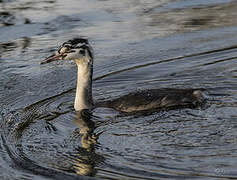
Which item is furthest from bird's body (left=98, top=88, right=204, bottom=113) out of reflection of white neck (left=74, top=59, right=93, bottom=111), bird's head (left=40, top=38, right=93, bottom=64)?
bird's head (left=40, top=38, right=93, bottom=64)

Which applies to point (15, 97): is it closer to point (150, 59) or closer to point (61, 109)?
point (61, 109)

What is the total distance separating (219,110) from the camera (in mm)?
9344

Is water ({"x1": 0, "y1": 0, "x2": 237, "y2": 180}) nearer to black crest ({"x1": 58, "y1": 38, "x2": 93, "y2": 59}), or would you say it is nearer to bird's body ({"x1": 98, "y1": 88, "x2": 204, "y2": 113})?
bird's body ({"x1": 98, "y1": 88, "x2": 204, "y2": 113})

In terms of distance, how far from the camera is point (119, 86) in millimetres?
10953

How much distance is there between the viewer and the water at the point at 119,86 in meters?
7.73

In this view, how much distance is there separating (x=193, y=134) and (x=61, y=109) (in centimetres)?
247

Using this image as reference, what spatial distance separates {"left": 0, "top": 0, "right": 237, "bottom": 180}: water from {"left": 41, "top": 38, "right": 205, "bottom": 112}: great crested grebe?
0.19 m

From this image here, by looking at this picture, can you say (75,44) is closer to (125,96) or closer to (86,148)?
(125,96)

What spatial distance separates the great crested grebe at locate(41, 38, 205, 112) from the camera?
9.76 meters

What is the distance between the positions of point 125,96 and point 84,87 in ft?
2.25

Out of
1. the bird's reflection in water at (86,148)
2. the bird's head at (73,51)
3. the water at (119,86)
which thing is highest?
the bird's head at (73,51)

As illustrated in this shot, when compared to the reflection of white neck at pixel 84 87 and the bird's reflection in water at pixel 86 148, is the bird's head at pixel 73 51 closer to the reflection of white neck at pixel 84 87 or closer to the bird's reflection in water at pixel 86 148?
the reflection of white neck at pixel 84 87

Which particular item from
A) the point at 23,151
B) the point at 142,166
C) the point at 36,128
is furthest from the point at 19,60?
the point at 142,166

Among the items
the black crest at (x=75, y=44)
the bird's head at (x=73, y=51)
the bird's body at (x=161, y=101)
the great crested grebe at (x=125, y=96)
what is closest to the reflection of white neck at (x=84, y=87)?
the great crested grebe at (x=125, y=96)
